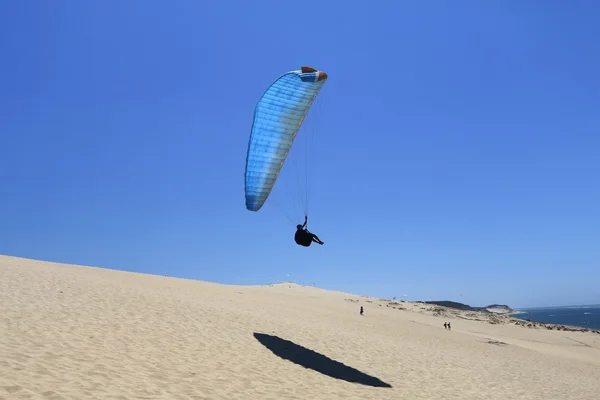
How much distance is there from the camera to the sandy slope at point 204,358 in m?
8.28

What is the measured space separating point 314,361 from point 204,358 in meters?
4.06

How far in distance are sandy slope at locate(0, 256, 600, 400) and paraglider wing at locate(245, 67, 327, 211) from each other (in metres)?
5.74

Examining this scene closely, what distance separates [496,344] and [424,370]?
16.6 meters

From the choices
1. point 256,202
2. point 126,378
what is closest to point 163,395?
point 126,378

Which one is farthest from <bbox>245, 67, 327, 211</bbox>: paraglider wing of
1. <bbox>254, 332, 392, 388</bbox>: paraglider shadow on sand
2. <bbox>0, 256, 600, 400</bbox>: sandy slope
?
<bbox>0, 256, 600, 400</bbox>: sandy slope

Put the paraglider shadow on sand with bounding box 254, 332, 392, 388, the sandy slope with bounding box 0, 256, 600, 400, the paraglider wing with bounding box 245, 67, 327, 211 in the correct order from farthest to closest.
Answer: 1. the paraglider wing with bounding box 245, 67, 327, 211
2. the paraglider shadow on sand with bounding box 254, 332, 392, 388
3. the sandy slope with bounding box 0, 256, 600, 400

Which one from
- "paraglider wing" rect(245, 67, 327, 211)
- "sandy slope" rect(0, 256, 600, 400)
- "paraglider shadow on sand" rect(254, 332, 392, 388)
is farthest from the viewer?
"paraglider wing" rect(245, 67, 327, 211)

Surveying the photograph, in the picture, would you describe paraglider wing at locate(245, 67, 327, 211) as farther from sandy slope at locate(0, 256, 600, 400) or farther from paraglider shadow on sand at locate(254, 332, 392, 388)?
sandy slope at locate(0, 256, 600, 400)

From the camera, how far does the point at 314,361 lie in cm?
1367

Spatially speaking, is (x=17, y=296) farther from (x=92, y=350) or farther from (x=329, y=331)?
(x=329, y=331)

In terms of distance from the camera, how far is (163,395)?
7.84m

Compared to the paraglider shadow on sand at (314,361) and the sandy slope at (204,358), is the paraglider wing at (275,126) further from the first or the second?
the sandy slope at (204,358)

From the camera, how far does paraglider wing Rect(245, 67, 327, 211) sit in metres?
15.4

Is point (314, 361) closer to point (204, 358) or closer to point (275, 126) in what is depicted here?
point (204, 358)
